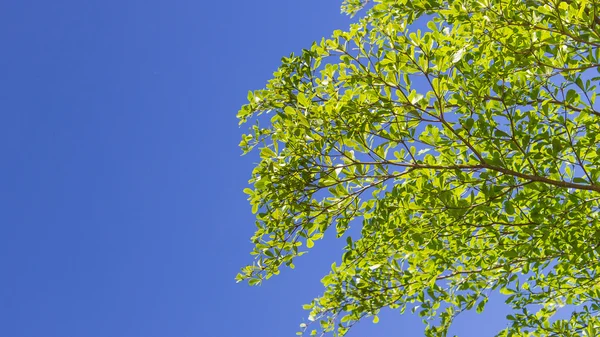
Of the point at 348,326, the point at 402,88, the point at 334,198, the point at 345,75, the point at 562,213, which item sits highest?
the point at 345,75

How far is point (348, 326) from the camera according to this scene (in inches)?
328

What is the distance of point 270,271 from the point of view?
7316mm

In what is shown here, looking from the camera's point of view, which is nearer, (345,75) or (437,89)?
(437,89)

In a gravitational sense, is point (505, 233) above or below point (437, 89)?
below

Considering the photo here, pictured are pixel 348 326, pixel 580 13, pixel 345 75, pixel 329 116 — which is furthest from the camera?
pixel 348 326

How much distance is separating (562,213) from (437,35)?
2.29 metres

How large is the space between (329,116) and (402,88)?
2.73ft

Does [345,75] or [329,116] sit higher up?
[345,75]

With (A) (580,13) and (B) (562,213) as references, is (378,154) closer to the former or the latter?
(B) (562,213)

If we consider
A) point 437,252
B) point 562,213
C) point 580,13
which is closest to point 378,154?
point 437,252

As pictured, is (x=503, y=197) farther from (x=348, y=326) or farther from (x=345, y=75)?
(x=348, y=326)

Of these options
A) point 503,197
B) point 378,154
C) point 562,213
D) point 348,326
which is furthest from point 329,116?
point 348,326

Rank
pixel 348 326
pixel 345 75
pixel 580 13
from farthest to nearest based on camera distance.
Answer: pixel 348 326 → pixel 345 75 → pixel 580 13

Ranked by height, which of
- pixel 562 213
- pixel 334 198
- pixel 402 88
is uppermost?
pixel 402 88
